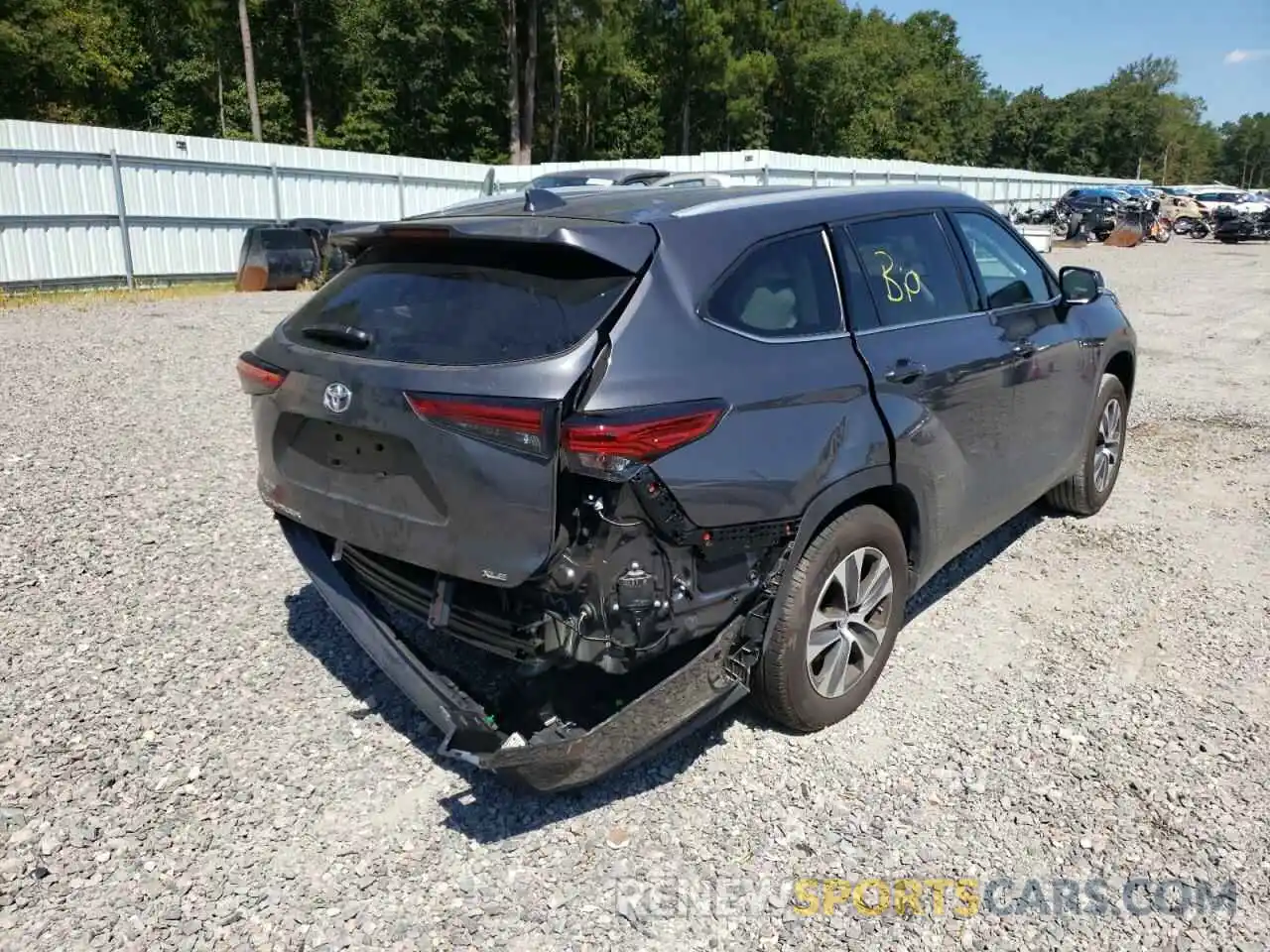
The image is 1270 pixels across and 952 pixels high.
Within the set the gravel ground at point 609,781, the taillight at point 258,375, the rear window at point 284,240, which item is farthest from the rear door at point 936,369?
the rear window at point 284,240

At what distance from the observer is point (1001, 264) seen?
14.6ft

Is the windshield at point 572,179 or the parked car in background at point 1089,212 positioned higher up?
the windshield at point 572,179

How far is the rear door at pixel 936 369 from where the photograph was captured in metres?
3.40

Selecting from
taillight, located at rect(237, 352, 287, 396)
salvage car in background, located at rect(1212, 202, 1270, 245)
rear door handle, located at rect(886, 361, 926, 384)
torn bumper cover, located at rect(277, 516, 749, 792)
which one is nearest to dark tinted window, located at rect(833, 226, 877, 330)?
rear door handle, located at rect(886, 361, 926, 384)

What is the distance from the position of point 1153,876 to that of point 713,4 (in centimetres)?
5563

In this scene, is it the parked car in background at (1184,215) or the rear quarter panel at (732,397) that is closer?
the rear quarter panel at (732,397)

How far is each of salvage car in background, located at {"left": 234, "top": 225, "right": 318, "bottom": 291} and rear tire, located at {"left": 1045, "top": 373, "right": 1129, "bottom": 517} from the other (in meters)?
15.1

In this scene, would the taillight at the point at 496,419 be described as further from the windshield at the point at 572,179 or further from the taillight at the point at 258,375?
the windshield at the point at 572,179

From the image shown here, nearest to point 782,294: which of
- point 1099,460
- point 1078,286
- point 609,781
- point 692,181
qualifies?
point 609,781

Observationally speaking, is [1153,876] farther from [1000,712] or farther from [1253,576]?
[1253,576]

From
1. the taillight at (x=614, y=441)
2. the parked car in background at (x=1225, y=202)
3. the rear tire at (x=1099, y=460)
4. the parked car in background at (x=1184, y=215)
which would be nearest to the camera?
the taillight at (x=614, y=441)

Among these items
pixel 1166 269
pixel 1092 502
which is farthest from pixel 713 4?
pixel 1092 502

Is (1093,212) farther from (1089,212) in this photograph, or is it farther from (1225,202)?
(1225,202)

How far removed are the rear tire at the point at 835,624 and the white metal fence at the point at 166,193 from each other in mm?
16224
